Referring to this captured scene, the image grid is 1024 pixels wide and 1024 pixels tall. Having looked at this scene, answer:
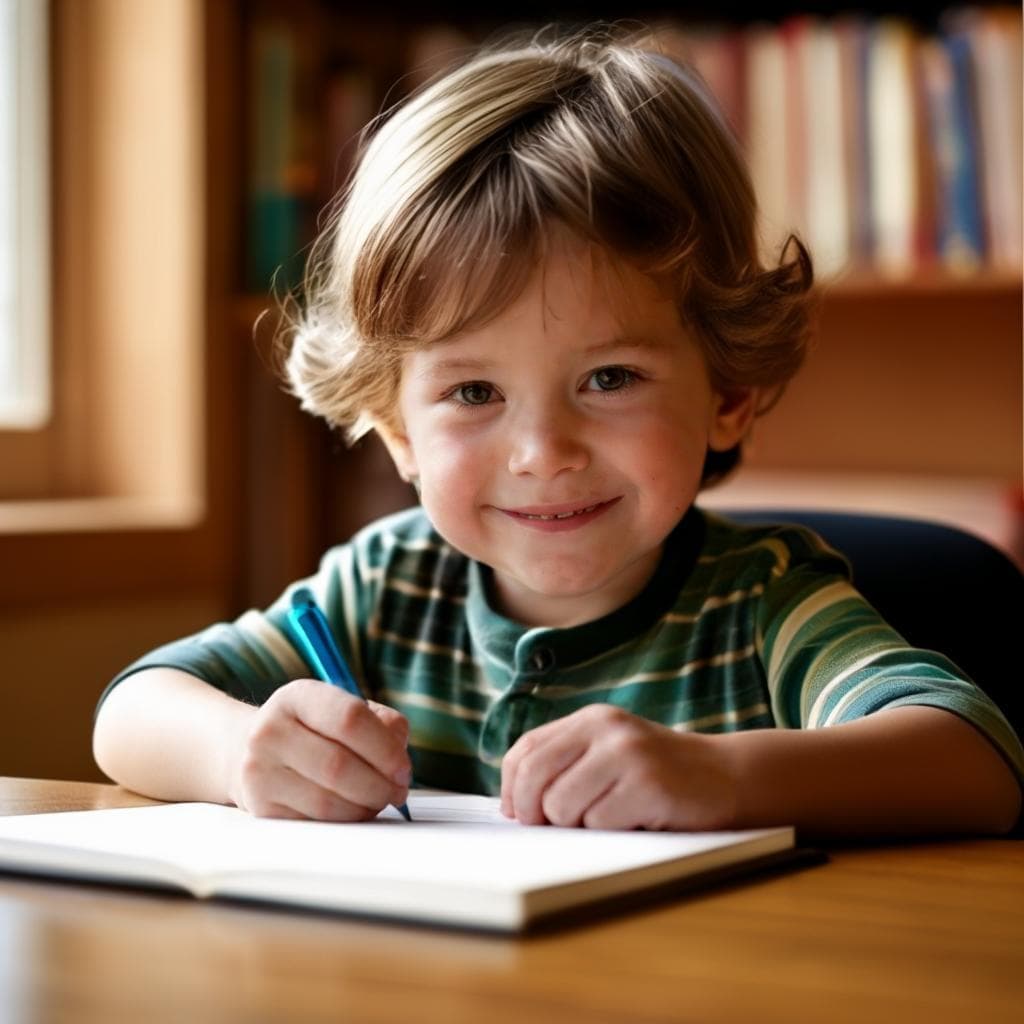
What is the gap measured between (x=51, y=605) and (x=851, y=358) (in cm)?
119

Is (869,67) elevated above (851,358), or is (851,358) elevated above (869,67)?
(869,67)

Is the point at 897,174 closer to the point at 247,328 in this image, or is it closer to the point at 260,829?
the point at 247,328

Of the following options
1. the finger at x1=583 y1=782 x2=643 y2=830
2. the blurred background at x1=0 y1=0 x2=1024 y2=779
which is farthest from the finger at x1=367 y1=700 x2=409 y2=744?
the blurred background at x1=0 y1=0 x2=1024 y2=779

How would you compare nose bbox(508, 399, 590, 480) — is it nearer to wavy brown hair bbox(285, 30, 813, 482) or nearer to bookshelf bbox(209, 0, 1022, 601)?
wavy brown hair bbox(285, 30, 813, 482)

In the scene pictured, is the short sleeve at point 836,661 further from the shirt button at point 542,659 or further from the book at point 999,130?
the book at point 999,130

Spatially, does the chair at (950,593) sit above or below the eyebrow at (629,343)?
below

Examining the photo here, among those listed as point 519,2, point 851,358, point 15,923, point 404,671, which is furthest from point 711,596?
point 519,2

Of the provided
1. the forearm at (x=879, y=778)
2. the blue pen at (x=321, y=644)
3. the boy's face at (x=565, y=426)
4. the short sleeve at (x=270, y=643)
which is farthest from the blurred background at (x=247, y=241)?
the forearm at (x=879, y=778)

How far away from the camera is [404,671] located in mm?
1213

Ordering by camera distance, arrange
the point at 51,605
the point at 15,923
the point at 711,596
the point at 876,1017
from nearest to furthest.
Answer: the point at 876,1017
the point at 15,923
the point at 711,596
the point at 51,605

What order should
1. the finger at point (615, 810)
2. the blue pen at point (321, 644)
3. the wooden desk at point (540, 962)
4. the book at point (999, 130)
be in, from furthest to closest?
1. the book at point (999, 130)
2. the blue pen at point (321, 644)
3. the finger at point (615, 810)
4. the wooden desk at point (540, 962)

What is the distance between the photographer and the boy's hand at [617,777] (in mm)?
747

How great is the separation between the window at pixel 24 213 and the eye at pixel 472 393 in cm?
118

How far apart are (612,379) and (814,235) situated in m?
1.15
